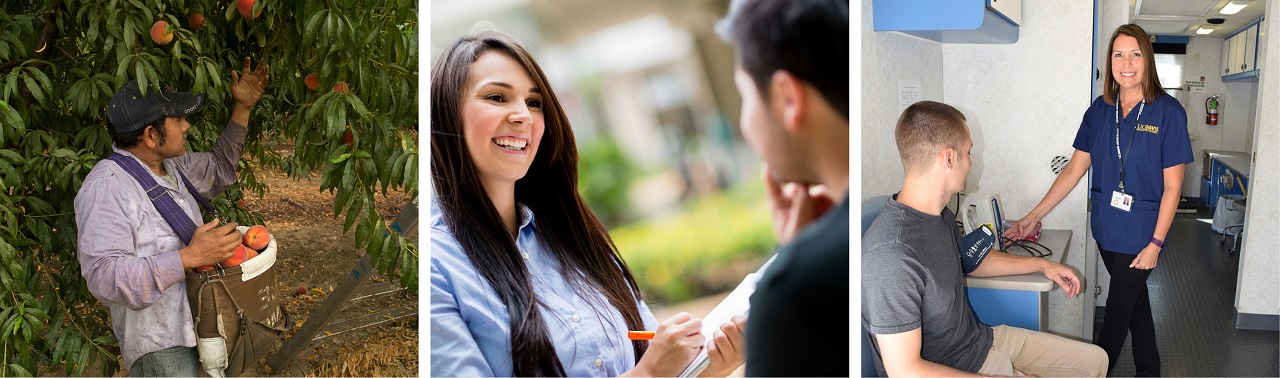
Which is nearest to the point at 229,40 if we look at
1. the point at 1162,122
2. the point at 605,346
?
the point at 605,346

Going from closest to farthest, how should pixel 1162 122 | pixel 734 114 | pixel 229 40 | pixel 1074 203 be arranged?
pixel 734 114, pixel 1162 122, pixel 229 40, pixel 1074 203

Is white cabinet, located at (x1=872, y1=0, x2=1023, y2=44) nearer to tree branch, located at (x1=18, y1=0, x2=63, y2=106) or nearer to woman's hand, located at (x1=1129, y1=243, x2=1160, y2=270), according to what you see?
woman's hand, located at (x1=1129, y1=243, x2=1160, y2=270)

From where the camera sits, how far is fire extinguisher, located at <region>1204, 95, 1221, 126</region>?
8508mm

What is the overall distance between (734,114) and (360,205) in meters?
1.17

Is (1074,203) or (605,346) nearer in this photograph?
(605,346)

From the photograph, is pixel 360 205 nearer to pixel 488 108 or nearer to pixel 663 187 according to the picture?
pixel 488 108

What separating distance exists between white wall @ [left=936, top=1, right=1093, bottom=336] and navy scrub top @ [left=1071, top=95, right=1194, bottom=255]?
611 mm

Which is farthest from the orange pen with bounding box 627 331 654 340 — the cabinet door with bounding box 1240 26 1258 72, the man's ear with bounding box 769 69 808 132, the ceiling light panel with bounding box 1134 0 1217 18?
the cabinet door with bounding box 1240 26 1258 72

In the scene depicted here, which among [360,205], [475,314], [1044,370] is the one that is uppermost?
[360,205]

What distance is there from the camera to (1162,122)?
110 inches

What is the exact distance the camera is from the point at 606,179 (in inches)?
66.6

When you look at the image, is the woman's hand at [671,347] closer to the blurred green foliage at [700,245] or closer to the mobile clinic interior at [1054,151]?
the blurred green foliage at [700,245]

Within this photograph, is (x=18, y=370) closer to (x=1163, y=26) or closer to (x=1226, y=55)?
(x=1163, y=26)

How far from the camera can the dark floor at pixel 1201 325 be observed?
3.44 m
